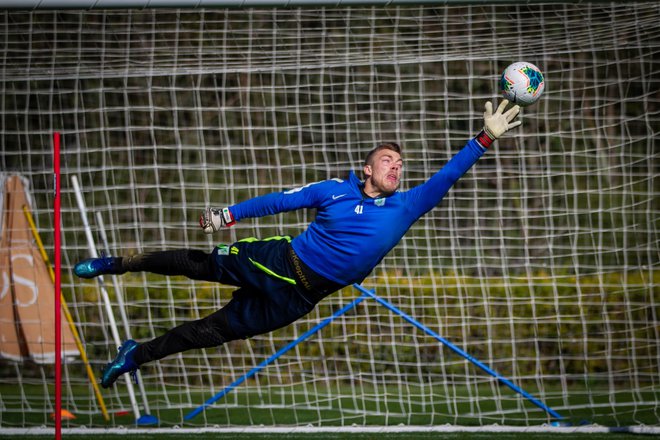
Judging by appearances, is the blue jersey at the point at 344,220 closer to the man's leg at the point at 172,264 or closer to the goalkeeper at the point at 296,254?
the goalkeeper at the point at 296,254

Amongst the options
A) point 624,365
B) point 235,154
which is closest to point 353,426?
point 624,365

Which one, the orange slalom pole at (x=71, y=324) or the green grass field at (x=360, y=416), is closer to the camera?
the green grass field at (x=360, y=416)

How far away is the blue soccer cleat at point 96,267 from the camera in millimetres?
6125

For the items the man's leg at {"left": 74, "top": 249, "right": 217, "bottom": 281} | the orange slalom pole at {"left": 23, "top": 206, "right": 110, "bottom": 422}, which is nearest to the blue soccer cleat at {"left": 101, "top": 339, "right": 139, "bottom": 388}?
the man's leg at {"left": 74, "top": 249, "right": 217, "bottom": 281}

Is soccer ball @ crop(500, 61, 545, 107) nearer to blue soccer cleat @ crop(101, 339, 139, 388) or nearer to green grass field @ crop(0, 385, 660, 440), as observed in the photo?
blue soccer cleat @ crop(101, 339, 139, 388)

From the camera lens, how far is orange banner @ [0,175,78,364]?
8.97 metres

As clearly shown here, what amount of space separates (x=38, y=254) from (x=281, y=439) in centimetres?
306

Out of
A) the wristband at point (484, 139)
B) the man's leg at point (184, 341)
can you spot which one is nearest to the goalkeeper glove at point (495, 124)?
the wristband at point (484, 139)

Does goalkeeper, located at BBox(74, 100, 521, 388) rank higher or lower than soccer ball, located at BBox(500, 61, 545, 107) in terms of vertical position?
lower

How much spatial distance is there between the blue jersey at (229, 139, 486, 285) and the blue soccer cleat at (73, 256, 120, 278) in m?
1.03

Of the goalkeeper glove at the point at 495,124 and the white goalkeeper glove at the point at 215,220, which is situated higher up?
the goalkeeper glove at the point at 495,124

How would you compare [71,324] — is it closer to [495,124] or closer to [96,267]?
[96,267]

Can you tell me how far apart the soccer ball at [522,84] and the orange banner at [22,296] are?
17.4 ft

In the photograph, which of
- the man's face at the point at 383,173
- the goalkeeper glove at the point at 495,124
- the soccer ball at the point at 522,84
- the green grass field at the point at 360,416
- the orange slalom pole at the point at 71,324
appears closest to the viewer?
the goalkeeper glove at the point at 495,124
